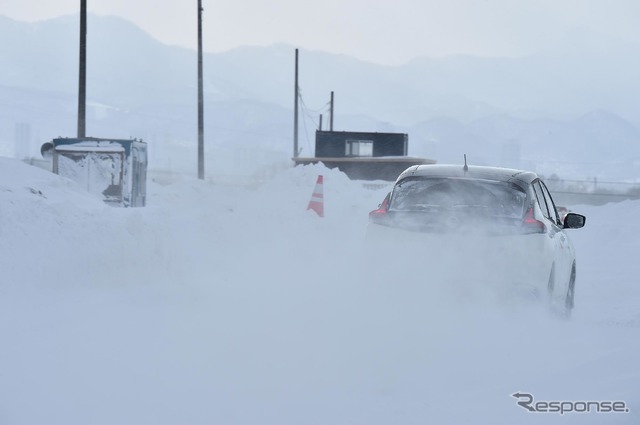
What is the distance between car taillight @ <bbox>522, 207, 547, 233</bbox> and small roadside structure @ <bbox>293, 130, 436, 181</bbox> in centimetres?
4314

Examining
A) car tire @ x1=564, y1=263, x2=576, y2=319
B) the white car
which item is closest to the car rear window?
the white car

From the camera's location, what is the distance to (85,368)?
5.71 meters

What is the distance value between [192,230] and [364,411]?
30.0ft

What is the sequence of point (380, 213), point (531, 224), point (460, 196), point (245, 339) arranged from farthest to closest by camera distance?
point (380, 213)
point (460, 196)
point (531, 224)
point (245, 339)

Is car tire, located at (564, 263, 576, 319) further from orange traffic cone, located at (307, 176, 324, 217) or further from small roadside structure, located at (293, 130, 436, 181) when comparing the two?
small roadside structure, located at (293, 130, 436, 181)

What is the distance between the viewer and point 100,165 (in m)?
17.9

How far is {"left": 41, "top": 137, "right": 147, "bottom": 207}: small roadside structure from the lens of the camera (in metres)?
17.9

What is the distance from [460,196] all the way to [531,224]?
2.31ft

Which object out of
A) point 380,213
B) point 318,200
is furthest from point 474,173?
point 318,200

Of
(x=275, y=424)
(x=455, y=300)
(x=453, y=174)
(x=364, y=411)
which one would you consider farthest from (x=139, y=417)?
(x=453, y=174)

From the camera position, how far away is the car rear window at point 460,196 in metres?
7.82

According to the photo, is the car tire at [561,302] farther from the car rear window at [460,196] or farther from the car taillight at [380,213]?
the car taillight at [380,213]

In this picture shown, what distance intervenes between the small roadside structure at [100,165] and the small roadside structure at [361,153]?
3366 cm

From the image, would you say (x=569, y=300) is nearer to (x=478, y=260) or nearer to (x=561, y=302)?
(x=561, y=302)
